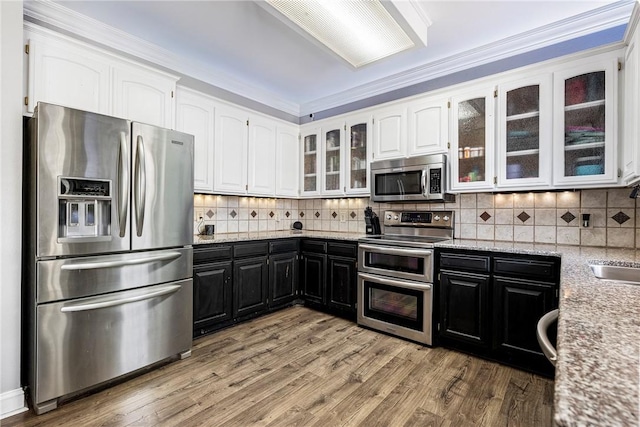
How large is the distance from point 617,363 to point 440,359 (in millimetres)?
2174

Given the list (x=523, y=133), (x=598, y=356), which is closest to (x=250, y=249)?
(x=523, y=133)

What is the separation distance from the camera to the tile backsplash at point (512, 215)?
244cm

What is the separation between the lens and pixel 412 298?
2.79 meters

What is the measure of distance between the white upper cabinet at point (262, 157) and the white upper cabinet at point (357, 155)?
3.11ft

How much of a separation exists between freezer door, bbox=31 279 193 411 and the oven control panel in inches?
90.2

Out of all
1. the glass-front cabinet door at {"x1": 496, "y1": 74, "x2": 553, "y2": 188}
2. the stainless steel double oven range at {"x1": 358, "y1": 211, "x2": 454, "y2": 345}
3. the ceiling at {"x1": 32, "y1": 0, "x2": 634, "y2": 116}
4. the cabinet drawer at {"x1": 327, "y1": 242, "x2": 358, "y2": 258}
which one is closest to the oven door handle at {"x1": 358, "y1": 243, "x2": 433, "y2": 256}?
the stainless steel double oven range at {"x1": 358, "y1": 211, "x2": 454, "y2": 345}

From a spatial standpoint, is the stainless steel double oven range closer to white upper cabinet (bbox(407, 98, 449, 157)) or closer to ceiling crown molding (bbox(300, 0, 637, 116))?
white upper cabinet (bbox(407, 98, 449, 157))

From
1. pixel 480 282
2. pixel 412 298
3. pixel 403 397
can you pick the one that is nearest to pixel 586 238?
pixel 480 282

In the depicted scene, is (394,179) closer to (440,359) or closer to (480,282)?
(480,282)

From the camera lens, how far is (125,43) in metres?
2.74

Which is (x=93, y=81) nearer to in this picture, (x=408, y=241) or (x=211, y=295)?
(x=211, y=295)

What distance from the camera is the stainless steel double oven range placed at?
8.87 feet

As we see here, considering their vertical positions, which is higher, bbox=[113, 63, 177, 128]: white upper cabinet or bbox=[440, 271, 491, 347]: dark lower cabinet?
bbox=[113, 63, 177, 128]: white upper cabinet

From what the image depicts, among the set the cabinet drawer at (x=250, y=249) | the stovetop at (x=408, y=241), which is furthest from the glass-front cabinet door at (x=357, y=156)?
the cabinet drawer at (x=250, y=249)
